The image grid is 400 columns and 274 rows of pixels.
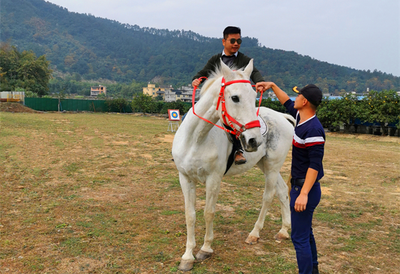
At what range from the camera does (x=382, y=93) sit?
2139 cm

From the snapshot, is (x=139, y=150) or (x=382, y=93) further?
(x=382, y=93)

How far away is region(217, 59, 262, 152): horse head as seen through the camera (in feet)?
9.06

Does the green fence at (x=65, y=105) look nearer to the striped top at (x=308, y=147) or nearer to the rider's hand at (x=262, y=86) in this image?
the rider's hand at (x=262, y=86)

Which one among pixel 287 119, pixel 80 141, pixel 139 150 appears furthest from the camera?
pixel 80 141

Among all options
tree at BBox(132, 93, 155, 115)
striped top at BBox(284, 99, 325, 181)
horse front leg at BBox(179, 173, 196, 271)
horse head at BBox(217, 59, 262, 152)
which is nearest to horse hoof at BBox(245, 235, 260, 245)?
horse front leg at BBox(179, 173, 196, 271)

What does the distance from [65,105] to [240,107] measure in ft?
142

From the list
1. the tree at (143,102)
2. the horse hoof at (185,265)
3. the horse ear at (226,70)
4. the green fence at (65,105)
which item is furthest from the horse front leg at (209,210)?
the green fence at (65,105)

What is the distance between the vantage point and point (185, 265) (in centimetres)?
356

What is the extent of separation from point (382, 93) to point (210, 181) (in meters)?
22.9

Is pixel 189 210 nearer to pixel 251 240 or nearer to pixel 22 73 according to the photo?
pixel 251 240

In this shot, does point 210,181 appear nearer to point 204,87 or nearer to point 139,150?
point 204,87

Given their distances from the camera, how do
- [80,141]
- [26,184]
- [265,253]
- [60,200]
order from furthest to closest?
1. [80,141]
2. [26,184]
3. [60,200]
4. [265,253]

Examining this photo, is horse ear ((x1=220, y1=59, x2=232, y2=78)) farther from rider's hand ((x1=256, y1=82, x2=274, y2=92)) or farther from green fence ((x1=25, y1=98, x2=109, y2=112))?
green fence ((x1=25, y1=98, x2=109, y2=112))

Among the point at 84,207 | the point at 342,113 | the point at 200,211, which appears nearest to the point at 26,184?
the point at 84,207
